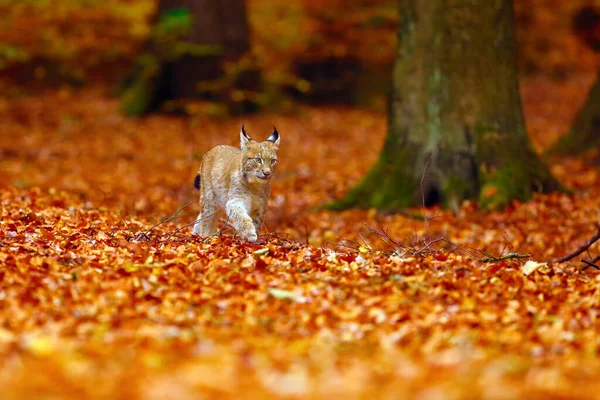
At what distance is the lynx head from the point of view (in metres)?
8.55

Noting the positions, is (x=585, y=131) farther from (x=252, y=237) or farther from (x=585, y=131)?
(x=252, y=237)

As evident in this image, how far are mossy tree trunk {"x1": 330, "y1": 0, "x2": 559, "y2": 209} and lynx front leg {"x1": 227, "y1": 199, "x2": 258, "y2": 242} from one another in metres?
3.94

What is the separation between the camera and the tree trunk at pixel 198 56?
20.0 metres

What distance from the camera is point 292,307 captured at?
20.7ft

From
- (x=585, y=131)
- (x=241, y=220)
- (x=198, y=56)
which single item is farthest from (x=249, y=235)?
(x=198, y=56)

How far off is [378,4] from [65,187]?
40.1 feet

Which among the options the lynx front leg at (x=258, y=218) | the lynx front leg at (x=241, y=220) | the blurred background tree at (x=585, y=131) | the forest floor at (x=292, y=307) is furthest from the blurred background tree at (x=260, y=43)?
the lynx front leg at (x=241, y=220)

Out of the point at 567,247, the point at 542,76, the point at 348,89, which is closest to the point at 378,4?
the point at 348,89

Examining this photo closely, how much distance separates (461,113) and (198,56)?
952 centimetres

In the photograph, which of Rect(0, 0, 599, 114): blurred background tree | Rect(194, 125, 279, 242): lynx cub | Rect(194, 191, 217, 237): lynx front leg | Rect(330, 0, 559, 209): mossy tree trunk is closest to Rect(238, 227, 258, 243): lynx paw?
Rect(194, 125, 279, 242): lynx cub

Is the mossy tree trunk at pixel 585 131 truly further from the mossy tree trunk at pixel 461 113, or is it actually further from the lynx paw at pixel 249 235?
the lynx paw at pixel 249 235

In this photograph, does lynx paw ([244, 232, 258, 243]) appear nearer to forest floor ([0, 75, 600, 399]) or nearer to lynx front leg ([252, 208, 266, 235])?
forest floor ([0, 75, 600, 399])

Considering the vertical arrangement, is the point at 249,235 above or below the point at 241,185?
below

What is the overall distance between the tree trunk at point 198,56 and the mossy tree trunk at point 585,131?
25.3 ft
